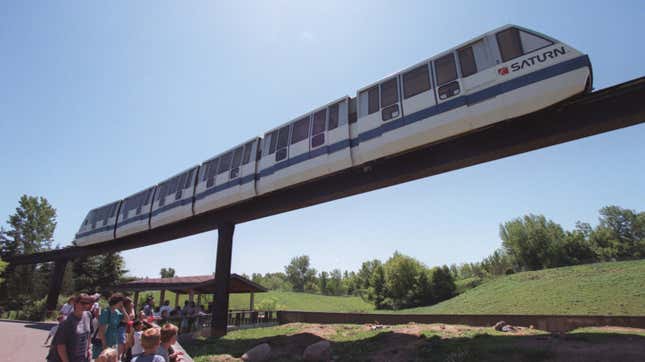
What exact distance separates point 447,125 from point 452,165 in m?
1.83

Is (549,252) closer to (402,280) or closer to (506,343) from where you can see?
(402,280)

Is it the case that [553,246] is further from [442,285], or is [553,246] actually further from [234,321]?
[234,321]

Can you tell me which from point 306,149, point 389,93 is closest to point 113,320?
point 306,149

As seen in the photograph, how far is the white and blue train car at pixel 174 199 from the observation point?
15273mm

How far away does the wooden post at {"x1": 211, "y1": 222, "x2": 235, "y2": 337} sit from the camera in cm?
1376

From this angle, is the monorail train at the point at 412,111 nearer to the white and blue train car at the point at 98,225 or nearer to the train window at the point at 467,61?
the train window at the point at 467,61

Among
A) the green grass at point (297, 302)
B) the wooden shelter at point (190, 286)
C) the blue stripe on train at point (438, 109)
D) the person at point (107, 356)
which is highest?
the blue stripe on train at point (438, 109)

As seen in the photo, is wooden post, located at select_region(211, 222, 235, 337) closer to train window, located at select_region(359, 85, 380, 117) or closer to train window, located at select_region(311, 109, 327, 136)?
train window, located at select_region(311, 109, 327, 136)

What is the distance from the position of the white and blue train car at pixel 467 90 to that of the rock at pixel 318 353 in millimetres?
5593

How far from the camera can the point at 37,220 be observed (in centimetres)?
4912

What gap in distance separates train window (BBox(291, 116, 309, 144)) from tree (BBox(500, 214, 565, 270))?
5515cm

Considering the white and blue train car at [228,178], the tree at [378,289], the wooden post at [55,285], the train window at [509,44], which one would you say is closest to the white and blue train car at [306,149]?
the white and blue train car at [228,178]

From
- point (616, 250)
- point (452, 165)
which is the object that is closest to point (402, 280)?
point (452, 165)

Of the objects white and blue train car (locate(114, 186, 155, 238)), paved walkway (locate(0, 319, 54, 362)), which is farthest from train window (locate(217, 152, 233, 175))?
paved walkway (locate(0, 319, 54, 362))
